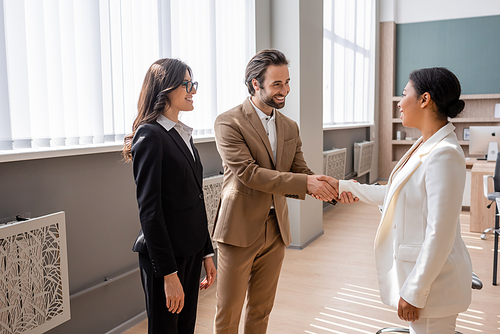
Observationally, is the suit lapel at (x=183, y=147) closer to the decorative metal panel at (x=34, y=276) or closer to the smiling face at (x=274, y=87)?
the smiling face at (x=274, y=87)

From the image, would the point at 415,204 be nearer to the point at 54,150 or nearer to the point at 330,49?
the point at 54,150

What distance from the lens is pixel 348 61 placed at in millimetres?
7062

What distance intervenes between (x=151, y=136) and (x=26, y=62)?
95 cm

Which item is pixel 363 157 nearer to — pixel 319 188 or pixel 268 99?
pixel 319 188

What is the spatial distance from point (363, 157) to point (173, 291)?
661 cm

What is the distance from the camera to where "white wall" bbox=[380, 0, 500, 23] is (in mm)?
8227

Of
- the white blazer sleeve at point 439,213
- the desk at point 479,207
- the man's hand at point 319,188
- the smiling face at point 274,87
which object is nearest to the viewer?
the white blazer sleeve at point 439,213

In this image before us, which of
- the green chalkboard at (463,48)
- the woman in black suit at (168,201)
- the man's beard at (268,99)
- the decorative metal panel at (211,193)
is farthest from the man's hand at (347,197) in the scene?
the green chalkboard at (463,48)

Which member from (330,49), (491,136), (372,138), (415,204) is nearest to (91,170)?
(415,204)

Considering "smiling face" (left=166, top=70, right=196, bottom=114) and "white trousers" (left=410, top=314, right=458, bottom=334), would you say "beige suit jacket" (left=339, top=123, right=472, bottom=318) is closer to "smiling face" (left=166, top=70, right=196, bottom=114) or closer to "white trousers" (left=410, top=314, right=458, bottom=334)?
"white trousers" (left=410, top=314, right=458, bottom=334)

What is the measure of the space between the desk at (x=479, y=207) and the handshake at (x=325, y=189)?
357cm

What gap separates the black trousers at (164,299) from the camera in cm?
151

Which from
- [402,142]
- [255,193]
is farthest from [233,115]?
[402,142]

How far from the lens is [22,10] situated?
197 centimetres
